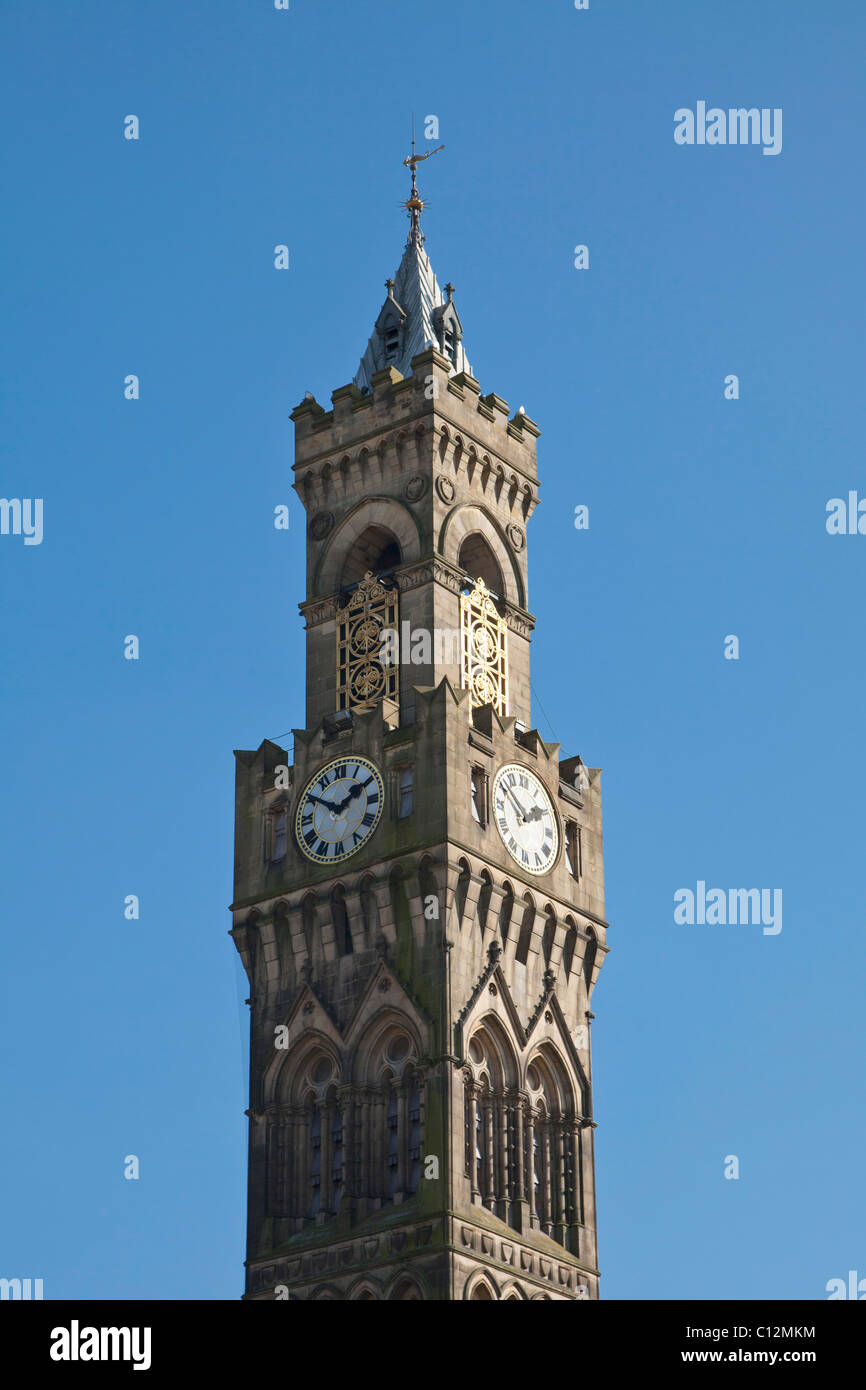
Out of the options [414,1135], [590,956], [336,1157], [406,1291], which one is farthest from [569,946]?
[406,1291]

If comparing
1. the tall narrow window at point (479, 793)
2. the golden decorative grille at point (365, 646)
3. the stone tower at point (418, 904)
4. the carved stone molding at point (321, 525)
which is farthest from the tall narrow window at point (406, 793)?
the carved stone molding at point (321, 525)

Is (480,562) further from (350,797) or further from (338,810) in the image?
(338,810)

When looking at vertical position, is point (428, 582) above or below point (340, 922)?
above

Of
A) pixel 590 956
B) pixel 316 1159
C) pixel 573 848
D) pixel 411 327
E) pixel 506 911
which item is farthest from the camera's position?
pixel 411 327

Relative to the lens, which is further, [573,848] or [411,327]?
[411,327]

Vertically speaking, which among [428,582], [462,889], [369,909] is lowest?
[369,909]

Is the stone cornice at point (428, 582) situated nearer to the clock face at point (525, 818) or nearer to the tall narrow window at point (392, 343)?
the clock face at point (525, 818)
